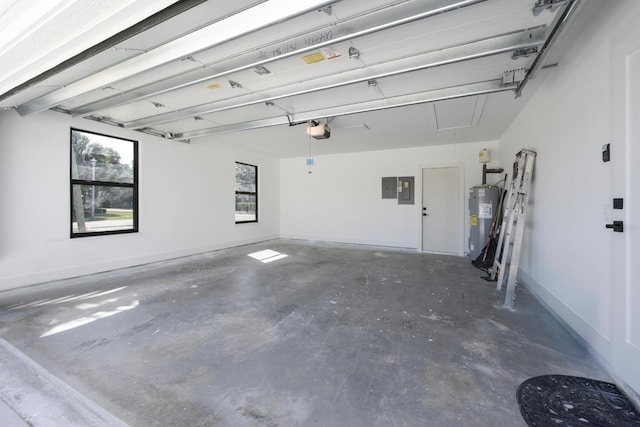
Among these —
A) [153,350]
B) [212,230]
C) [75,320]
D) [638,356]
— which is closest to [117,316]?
[75,320]

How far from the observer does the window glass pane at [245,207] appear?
22.5ft

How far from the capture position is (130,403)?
4.92 feet

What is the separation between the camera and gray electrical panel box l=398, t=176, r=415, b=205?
6.49m

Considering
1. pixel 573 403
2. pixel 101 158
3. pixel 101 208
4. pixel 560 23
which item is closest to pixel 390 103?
pixel 560 23

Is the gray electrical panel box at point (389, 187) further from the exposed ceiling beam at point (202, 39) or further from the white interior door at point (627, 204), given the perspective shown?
the exposed ceiling beam at point (202, 39)

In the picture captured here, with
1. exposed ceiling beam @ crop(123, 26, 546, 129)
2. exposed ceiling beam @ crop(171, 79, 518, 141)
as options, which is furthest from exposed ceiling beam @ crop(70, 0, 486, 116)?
exposed ceiling beam @ crop(171, 79, 518, 141)

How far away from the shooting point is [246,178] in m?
7.11

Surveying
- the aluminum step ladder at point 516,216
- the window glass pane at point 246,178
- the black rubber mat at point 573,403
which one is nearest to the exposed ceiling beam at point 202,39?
the black rubber mat at point 573,403

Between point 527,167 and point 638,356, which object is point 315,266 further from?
point 638,356

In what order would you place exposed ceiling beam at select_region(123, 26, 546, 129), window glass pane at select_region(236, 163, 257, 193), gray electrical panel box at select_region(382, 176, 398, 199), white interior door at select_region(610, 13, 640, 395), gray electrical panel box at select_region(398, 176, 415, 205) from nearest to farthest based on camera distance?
white interior door at select_region(610, 13, 640, 395) < exposed ceiling beam at select_region(123, 26, 546, 129) < gray electrical panel box at select_region(398, 176, 415, 205) < gray electrical panel box at select_region(382, 176, 398, 199) < window glass pane at select_region(236, 163, 257, 193)

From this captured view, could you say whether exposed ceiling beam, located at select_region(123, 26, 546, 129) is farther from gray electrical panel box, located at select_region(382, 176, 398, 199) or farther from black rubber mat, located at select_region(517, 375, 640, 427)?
gray electrical panel box, located at select_region(382, 176, 398, 199)

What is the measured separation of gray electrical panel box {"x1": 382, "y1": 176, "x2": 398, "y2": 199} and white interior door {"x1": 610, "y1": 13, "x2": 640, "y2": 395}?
4.91m

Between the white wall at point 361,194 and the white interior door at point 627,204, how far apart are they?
13.6 feet

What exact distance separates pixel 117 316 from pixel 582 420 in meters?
3.71
